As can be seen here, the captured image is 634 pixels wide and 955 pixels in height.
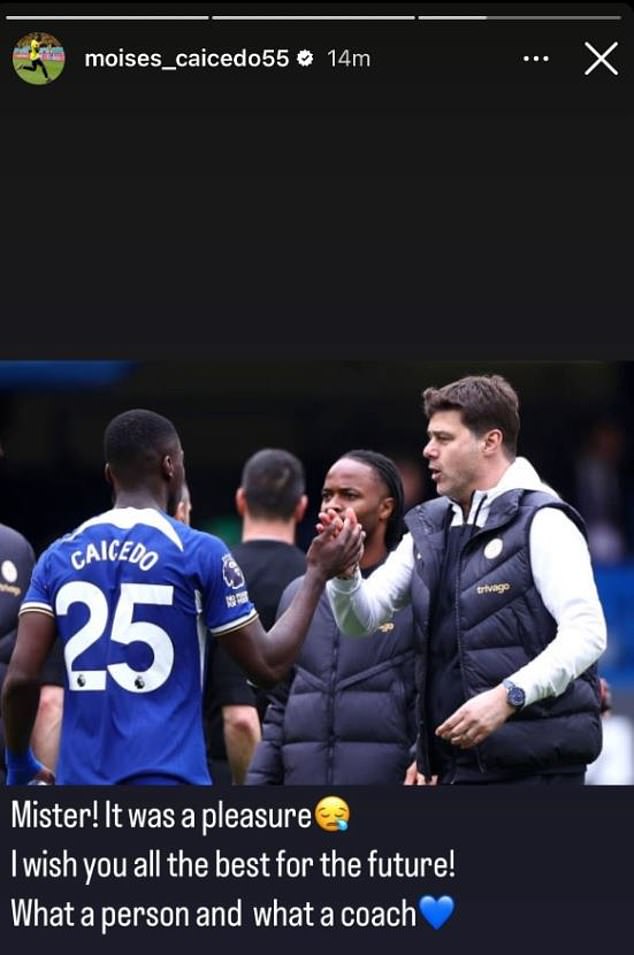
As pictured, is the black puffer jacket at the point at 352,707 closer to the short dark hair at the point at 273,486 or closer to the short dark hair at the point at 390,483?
the short dark hair at the point at 390,483

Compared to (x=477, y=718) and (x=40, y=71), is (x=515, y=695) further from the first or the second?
(x=40, y=71)

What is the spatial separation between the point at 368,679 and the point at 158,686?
141cm

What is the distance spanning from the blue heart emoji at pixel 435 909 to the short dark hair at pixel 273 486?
3.05m

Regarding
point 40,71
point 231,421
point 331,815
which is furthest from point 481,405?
point 231,421

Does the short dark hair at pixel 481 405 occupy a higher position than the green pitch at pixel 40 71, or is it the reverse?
the green pitch at pixel 40 71

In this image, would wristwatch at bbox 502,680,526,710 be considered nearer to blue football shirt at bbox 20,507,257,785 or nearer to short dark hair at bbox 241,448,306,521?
blue football shirt at bbox 20,507,257,785

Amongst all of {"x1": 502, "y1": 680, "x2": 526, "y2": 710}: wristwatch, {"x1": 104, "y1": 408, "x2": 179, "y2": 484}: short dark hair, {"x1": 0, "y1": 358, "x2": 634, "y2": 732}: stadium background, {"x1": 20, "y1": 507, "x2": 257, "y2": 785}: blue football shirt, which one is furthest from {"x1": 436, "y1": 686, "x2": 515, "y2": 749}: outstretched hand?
{"x1": 0, "y1": 358, "x2": 634, "y2": 732}: stadium background

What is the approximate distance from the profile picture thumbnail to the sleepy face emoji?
2.49 meters

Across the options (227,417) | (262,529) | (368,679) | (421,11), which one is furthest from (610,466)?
(421,11)

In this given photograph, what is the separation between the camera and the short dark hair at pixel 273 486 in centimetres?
816

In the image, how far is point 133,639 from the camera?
213 inches

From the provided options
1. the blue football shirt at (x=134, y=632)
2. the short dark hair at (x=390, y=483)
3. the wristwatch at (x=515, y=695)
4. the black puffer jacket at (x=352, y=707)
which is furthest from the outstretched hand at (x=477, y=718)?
the short dark hair at (x=390, y=483)

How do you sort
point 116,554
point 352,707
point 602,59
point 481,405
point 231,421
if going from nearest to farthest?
point 116,554 < point 602,59 < point 481,405 < point 352,707 < point 231,421

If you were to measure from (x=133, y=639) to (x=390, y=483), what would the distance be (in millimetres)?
1819
